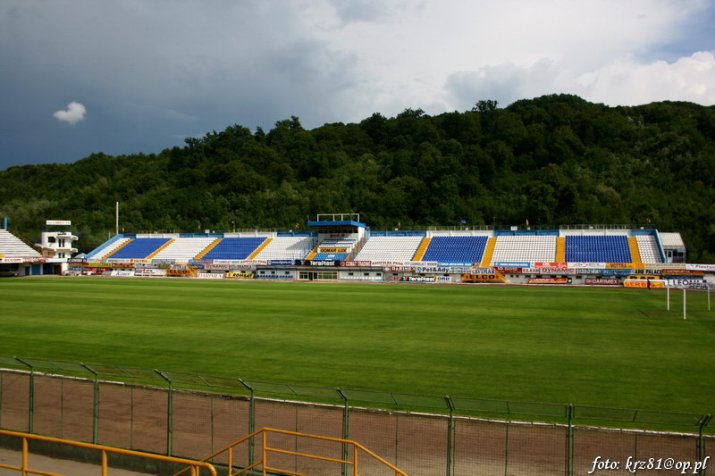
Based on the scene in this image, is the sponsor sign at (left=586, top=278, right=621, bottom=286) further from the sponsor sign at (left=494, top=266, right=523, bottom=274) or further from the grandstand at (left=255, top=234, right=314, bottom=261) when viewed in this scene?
the grandstand at (left=255, top=234, right=314, bottom=261)

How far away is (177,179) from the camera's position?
160 metres

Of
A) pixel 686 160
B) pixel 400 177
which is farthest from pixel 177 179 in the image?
pixel 686 160

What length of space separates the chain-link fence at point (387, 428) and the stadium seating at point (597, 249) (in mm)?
60111

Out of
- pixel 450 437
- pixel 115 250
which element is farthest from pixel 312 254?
pixel 450 437

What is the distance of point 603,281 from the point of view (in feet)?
219

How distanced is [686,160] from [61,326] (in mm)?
119069

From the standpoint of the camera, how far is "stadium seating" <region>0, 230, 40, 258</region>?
82750mm

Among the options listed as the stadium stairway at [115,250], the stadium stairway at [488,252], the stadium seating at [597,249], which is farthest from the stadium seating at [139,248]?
the stadium seating at [597,249]

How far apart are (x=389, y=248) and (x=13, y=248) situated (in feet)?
191

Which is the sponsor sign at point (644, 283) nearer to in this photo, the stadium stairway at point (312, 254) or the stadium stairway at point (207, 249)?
the stadium stairway at point (312, 254)

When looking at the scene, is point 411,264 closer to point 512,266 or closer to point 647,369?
point 512,266

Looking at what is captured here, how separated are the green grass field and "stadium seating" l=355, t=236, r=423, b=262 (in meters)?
33.5

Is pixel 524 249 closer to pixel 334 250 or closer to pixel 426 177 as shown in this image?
pixel 334 250

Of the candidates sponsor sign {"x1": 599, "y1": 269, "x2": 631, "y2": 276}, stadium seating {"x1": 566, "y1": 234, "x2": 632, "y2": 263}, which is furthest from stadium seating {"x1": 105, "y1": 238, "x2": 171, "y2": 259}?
sponsor sign {"x1": 599, "y1": 269, "x2": 631, "y2": 276}
